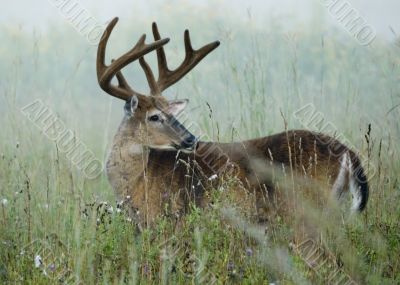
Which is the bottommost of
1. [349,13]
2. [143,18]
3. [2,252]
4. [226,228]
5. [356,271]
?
[356,271]

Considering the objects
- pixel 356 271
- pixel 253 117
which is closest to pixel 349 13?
pixel 253 117

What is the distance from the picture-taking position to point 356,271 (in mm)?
4176

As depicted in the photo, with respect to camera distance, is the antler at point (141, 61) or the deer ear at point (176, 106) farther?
the deer ear at point (176, 106)

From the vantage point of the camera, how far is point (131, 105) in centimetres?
571

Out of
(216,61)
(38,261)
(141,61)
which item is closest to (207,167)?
(141,61)

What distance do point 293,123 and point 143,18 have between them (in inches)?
359

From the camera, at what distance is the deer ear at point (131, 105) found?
5.69m

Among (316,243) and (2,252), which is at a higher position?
(2,252)

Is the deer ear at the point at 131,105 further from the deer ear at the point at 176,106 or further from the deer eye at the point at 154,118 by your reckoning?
the deer ear at the point at 176,106

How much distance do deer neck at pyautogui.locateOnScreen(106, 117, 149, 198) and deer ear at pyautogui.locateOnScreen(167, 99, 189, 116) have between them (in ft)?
0.84

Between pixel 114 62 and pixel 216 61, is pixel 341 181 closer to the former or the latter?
pixel 114 62

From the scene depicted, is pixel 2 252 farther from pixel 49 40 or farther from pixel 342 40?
pixel 49 40

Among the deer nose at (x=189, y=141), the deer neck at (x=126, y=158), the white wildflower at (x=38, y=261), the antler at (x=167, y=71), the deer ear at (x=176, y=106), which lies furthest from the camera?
the antler at (x=167, y=71)

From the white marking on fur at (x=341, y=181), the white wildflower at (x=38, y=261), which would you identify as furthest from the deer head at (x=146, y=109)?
the white wildflower at (x=38, y=261)
